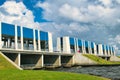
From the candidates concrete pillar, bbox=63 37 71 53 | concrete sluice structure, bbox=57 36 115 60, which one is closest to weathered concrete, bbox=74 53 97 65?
concrete sluice structure, bbox=57 36 115 60

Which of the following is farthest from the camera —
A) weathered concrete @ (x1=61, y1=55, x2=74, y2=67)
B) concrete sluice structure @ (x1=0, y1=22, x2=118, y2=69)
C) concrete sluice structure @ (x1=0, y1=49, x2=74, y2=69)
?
weathered concrete @ (x1=61, y1=55, x2=74, y2=67)

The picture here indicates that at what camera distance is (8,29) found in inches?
2997

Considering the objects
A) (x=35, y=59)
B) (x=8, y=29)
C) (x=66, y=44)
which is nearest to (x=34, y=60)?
(x=35, y=59)

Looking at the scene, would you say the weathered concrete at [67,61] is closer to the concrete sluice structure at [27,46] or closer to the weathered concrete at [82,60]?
the concrete sluice structure at [27,46]

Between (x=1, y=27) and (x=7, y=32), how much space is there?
2.98m

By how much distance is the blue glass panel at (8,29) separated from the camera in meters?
74.2

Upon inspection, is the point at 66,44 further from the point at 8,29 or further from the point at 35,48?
the point at 8,29

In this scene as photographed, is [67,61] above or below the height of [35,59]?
below

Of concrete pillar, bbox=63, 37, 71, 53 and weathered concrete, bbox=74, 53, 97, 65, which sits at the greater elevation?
Result: concrete pillar, bbox=63, 37, 71, 53

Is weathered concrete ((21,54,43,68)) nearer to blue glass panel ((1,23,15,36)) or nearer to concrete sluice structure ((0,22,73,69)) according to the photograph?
concrete sluice structure ((0,22,73,69))

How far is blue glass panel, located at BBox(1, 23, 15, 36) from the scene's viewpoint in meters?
74.2

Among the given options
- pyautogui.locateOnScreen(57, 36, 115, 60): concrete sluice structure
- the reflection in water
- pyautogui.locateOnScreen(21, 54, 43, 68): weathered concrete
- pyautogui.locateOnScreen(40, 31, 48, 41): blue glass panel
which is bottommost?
the reflection in water

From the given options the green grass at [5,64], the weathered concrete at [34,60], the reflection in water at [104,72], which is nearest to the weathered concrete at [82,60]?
the weathered concrete at [34,60]

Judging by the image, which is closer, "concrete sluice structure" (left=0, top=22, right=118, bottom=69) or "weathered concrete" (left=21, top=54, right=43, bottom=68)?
"concrete sluice structure" (left=0, top=22, right=118, bottom=69)
